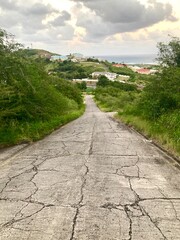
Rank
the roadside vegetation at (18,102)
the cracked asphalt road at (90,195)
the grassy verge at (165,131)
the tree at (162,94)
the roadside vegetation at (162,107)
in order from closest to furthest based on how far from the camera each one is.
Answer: the cracked asphalt road at (90,195) → the grassy verge at (165,131) → the roadside vegetation at (162,107) → the roadside vegetation at (18,102) → the tree at (162,94)

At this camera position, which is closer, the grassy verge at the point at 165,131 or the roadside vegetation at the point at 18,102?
the grassy verge at the point at 165,131

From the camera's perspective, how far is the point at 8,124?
13734 millimetres

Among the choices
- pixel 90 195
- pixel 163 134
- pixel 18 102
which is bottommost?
pixel 90 195

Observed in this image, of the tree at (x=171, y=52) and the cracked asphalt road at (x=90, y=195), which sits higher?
the tree at (x=171, y=52)

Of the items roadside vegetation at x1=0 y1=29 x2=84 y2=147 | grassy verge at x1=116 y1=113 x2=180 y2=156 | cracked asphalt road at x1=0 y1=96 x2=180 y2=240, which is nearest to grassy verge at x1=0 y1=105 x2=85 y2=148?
roadside vegetation at x1=0 y1=29 x2=84 y2=147

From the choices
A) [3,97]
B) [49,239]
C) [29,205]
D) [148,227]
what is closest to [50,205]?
[29,205]

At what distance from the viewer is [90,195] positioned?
6.10m

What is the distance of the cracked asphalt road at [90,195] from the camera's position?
15.4 feet

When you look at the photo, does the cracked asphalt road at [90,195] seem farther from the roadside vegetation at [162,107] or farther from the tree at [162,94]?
the tree at [162,94]

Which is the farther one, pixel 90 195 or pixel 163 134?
pixel 163 134

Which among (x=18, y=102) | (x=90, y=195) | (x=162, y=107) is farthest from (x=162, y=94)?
(x=90, y=195)

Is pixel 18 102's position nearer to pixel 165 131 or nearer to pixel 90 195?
pixel 165 131

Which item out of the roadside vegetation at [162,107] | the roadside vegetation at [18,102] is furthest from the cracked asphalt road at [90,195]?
the roadside vegetation at [18,102]

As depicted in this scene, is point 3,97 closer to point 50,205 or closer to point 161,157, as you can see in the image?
point 161,157
